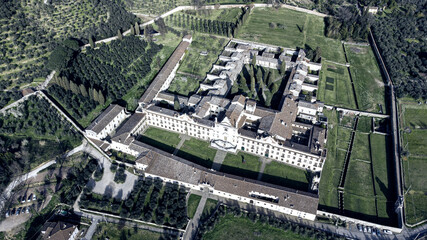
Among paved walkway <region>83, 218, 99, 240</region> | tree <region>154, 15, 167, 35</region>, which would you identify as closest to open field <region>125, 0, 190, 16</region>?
tree <region>154, 15, 167, 35</region>

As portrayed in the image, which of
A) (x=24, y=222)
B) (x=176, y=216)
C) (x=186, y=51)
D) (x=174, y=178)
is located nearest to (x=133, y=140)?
(x=174, y=178)

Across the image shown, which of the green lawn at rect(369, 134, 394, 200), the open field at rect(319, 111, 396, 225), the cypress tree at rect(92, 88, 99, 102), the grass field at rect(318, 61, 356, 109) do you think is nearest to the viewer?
the open field at rect(319, 111, 396, 225)

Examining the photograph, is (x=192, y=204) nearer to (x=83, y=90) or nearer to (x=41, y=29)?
(x=83, y=90)

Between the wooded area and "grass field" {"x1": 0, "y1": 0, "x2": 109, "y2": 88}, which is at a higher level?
"grass field" {"x1": 0, "y1": 0, "x2": 109, "y2": 88}

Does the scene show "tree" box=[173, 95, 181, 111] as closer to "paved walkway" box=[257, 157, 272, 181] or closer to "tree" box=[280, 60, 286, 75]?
"paved walkway" box=[257, 157, 272, 181]

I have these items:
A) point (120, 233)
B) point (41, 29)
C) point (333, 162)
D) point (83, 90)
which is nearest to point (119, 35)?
point (41, 29)

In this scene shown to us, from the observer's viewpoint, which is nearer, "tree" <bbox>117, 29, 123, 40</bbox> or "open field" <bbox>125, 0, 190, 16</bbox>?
"tree" <bbox>117, 29, 123, 40</bbox>
